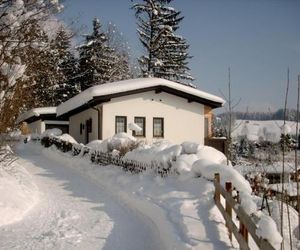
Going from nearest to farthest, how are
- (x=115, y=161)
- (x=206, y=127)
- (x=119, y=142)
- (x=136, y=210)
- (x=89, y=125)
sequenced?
1. (x=136, y=210)
2. (x=115, y=161)
3. (x=119, y=142)
4. (x=89, y=125)
5. (x=206, y=127)

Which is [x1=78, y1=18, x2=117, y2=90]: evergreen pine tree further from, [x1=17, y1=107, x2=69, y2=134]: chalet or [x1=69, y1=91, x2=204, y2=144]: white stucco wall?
[x1=69, y1=91, x2=204, y2=144]: white stucco wall

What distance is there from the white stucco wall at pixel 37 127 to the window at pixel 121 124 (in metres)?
16.0

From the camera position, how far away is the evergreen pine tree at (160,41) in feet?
139

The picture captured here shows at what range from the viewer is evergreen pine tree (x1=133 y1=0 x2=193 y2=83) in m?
42.3

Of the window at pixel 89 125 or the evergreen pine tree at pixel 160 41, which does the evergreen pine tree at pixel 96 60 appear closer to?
the evergreen pine tree at pixel 160 41

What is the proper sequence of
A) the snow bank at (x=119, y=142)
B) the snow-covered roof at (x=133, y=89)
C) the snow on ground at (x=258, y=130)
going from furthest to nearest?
the snow-covered roof at (x=133, y=89) < the snow bank at (x=119, y=142) < the snow on ground at (x=258, y=130)

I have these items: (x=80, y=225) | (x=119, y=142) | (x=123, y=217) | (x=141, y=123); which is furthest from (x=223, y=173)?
(x=141, y=123)

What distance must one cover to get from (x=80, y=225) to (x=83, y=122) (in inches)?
753

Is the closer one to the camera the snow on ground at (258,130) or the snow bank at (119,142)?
the snow on ground at (258,130)

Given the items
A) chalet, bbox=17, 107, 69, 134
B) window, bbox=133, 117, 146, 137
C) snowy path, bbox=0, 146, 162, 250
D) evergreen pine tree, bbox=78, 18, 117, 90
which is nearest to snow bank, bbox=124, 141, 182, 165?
snowy path, bbox=0, 146, 162, 250

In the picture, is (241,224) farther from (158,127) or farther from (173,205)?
(158,127)

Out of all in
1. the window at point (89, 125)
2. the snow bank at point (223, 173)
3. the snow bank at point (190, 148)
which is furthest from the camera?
the window at point (89, 125)

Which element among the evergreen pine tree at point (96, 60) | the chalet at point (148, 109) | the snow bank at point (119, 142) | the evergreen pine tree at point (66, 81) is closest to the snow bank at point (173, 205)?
the snow bank at point (119, 142)

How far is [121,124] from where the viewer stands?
23.7 metres
